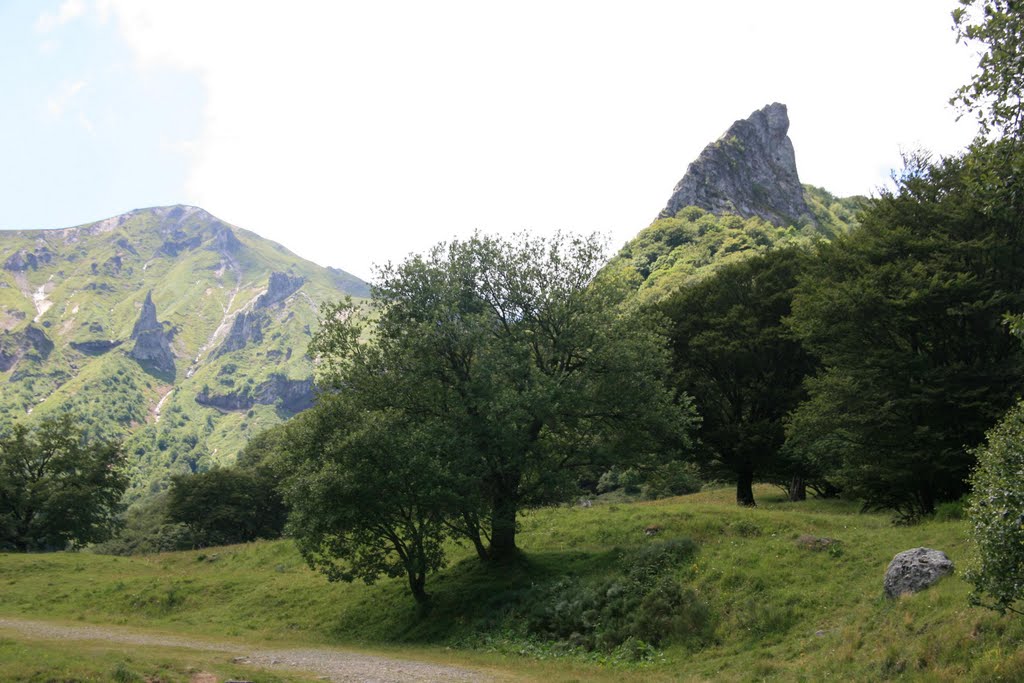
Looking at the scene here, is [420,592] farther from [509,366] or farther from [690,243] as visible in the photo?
[690,243]

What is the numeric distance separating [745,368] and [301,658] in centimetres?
3458

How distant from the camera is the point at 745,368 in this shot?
4603 cm

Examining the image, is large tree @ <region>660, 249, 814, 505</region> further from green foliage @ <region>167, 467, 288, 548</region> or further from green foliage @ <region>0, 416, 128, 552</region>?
green foliage @ <region>0, 416, 128, 552</region>

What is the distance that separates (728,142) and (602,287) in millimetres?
175699

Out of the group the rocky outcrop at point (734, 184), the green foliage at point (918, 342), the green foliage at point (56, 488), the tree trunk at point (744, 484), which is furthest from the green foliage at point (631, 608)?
the rocky outcrop at point (734, 184)

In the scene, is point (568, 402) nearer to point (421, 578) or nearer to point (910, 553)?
point (421, 578)

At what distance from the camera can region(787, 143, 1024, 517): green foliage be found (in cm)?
2983

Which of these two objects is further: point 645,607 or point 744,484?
point 744,484

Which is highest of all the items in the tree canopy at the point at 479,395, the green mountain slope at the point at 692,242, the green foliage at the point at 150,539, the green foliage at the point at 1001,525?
the green mountain slope at the point at 692,242

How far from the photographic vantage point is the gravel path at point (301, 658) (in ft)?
62.1

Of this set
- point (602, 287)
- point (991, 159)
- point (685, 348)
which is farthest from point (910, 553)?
point (685, 348)

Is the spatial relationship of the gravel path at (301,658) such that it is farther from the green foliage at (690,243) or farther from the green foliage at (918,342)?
the green foliage at (690,243)

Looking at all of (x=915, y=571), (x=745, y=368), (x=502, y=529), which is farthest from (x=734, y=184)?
(x=915, y=571)

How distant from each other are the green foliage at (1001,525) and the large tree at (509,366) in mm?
16970
